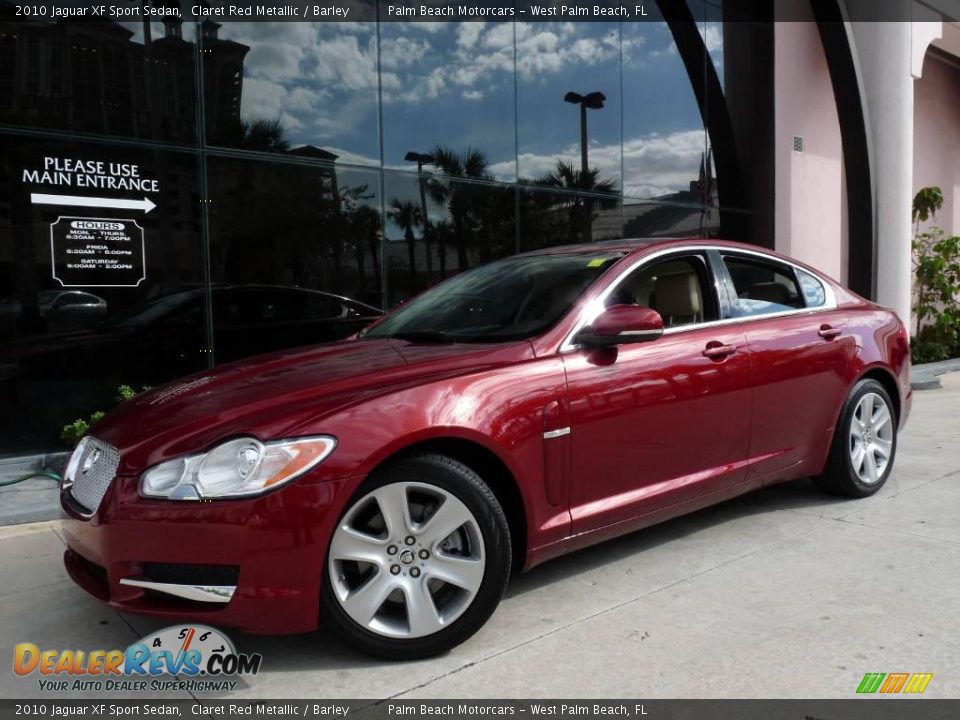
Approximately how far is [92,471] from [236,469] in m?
0.71

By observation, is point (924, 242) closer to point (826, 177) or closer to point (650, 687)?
→ point (826, 177)

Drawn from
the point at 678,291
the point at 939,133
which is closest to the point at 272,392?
the point at 678,291

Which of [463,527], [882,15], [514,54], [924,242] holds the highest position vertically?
[882,15]

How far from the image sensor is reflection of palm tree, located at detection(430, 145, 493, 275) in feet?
30.2

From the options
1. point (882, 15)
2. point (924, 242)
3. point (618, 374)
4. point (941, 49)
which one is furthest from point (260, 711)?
point (941, 49)

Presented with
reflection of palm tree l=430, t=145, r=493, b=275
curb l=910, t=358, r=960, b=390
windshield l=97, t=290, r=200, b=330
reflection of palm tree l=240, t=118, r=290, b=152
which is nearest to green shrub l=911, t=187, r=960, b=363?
curb l=910, t=358, r=960, b=390

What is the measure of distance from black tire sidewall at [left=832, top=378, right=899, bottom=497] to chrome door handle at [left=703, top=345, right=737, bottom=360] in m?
1.08

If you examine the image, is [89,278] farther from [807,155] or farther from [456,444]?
[807,155]

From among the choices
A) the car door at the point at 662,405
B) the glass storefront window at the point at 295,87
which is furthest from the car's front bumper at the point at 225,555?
the glass storefront window at the point at 295,87

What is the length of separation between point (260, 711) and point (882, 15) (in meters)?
12.8

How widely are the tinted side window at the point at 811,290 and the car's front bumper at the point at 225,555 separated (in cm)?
311

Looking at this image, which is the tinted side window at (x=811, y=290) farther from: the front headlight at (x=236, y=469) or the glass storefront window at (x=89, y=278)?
the glass storefront window at (x=89, y=278)

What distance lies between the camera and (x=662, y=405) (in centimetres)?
359

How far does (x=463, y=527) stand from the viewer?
2.93m
